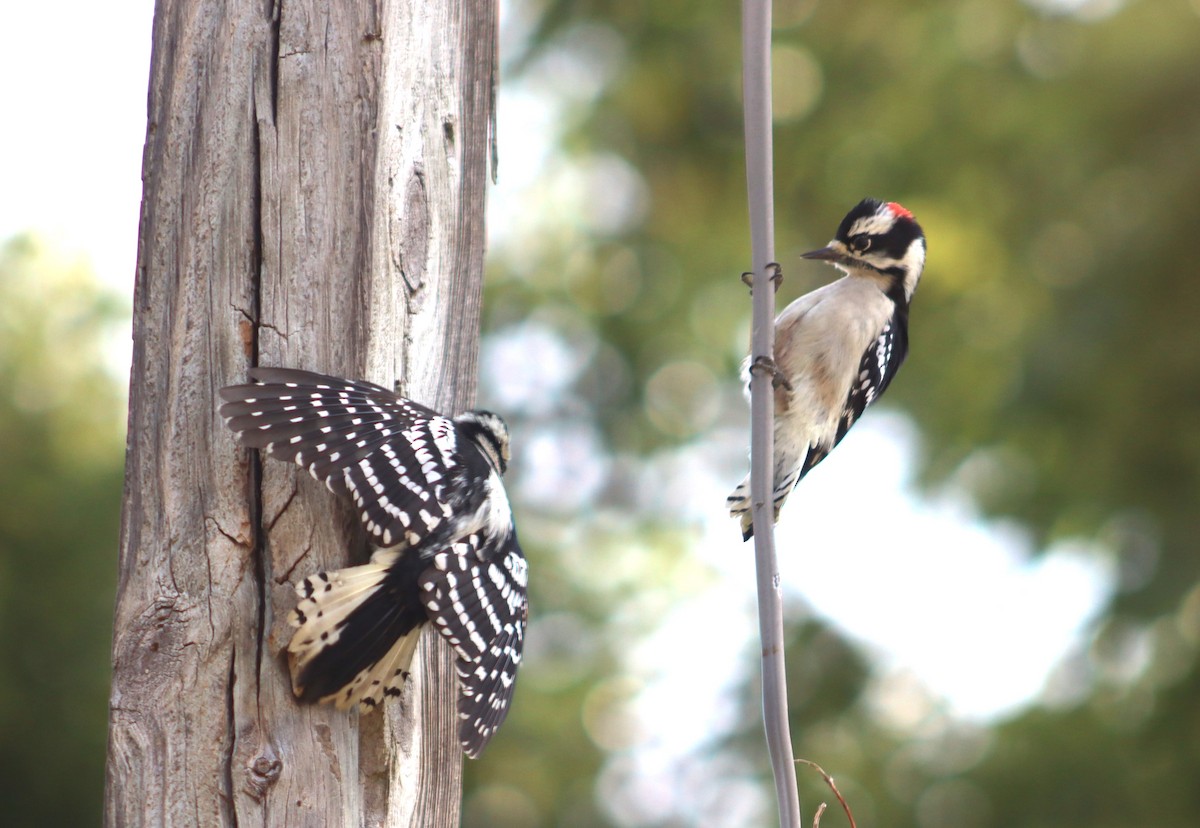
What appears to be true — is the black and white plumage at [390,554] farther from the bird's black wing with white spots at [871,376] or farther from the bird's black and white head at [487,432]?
the bird's black wing with white spots at [871,376]

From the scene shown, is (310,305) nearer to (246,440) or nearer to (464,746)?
(246,440)

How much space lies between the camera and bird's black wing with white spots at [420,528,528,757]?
2.23m

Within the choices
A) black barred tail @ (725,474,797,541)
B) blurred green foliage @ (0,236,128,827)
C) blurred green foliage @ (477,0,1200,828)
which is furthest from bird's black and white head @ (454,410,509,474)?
blurred green foliage @ (477,0,1200,828)

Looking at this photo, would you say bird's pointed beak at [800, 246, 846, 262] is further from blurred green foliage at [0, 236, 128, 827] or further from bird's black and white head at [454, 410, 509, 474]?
blurred green foliage at [0, 236, 128, 827]

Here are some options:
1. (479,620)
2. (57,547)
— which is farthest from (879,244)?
(57,547)

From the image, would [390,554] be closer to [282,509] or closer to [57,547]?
[282,509]

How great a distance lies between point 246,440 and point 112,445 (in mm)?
4252

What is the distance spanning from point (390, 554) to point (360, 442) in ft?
0.71

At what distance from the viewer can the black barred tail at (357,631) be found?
84.6 inches

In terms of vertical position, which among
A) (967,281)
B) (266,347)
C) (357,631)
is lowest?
(357,631)

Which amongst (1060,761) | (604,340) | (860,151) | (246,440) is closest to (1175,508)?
(1060,761)

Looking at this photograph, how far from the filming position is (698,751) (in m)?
7.08

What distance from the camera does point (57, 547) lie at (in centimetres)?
577

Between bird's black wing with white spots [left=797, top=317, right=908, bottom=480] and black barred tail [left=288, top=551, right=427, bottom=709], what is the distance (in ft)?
7.05
